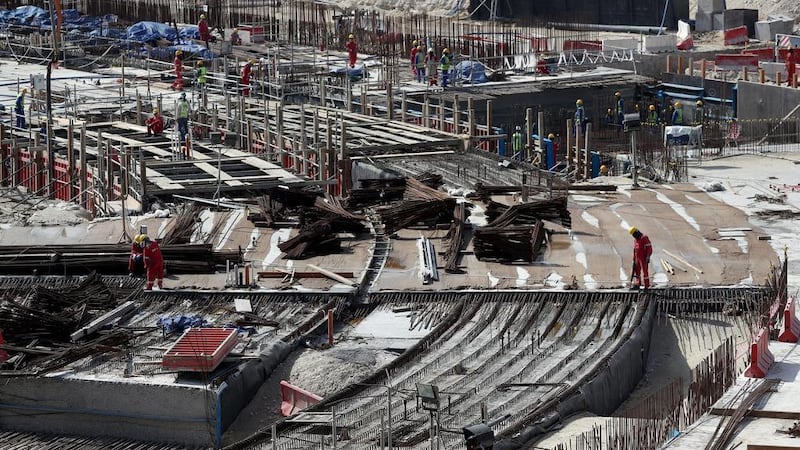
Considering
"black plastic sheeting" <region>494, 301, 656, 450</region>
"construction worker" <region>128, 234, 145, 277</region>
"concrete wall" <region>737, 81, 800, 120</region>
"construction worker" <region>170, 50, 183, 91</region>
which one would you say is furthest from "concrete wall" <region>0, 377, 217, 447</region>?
"construction worker" <region>170, 50, 183, 91</region>

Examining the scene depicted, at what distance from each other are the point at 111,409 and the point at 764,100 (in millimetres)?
30564

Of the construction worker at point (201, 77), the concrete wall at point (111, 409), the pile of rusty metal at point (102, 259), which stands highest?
the construction worker at point (201, 77)

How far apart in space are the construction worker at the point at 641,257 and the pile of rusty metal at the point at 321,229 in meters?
5.93

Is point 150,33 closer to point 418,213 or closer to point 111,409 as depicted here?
point 418,213

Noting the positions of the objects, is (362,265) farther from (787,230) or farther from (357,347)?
(787,230)

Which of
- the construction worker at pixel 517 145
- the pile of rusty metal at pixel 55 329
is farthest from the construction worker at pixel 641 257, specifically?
the construction worker at pixel 517 145

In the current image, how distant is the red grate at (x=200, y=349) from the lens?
24.8 meters

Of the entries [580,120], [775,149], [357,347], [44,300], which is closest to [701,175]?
[775,149]

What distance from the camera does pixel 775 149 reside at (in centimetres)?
4356

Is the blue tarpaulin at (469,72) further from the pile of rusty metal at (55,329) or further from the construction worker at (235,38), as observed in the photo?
the pile of rusty metal at (55,329)

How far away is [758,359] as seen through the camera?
2423cm

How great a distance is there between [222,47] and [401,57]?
23.2ft

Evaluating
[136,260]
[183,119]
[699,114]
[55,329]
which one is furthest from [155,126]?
[55,329]

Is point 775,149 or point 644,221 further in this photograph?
point 775,149
